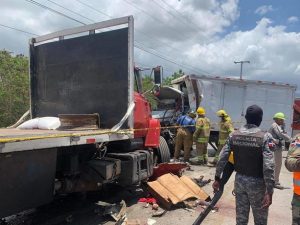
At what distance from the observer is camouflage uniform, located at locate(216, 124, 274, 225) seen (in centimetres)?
421

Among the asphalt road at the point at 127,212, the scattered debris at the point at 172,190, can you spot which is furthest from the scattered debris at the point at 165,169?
the asphalt road at the point at 127,212

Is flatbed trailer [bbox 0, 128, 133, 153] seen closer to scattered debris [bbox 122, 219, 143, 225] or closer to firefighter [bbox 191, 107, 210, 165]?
scattered debris [bbox 122, 219, 143, 225]

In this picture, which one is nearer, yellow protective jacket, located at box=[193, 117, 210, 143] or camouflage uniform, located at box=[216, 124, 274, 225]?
camouflage uniform, located at box=[216, 124, 274, 225]

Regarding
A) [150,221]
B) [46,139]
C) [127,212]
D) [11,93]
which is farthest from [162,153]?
[11,93]

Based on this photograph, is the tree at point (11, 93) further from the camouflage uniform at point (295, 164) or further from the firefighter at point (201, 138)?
the camouflage uniform at point (295, 164)

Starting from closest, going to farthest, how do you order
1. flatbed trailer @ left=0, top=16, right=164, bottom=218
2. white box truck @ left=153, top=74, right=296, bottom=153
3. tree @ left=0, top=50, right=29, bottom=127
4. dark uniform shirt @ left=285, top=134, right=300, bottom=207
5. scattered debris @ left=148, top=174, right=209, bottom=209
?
dark uniform shirt @ left=285, top=134, right=300, bottom=207 < flatbed trailer @ left=0, top=16, right=164, bottom=218 < scattered debris @ left=148, top=174, right=209, bottom=209 < tree @ left=0, top=50, right=29, bottom=127 < white box truck @ left=153, top=74, right=296, bottom=153

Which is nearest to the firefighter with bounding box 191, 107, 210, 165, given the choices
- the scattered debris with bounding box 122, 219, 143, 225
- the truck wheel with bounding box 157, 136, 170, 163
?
the truck wheel with bounding box 157, 136, 170, 163

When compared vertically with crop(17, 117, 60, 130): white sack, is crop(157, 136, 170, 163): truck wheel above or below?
below

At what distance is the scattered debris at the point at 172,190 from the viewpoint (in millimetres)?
6758

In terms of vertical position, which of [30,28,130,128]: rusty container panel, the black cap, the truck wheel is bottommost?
the truck wheel

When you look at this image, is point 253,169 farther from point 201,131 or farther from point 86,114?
point 201,131

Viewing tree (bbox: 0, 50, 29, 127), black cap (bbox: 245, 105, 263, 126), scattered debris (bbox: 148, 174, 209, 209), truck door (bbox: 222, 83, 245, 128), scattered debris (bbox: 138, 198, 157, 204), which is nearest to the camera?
black cap (bbox: 245, 105, 263, 126)

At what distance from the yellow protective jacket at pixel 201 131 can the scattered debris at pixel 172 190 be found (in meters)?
4.11

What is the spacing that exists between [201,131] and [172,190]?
4839 mm
